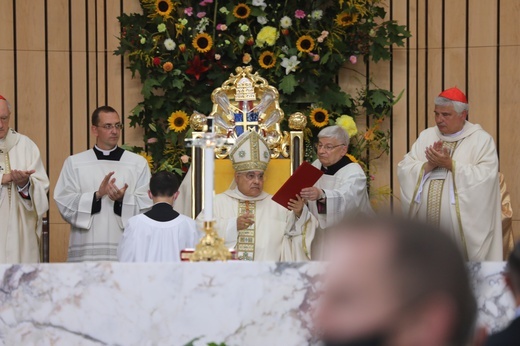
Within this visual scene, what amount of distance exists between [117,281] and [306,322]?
83 centimetres

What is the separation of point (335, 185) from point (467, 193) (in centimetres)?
95

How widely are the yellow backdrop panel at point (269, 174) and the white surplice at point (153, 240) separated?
1.62 metres

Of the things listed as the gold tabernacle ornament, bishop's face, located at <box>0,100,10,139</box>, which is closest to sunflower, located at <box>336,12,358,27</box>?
bishop's face, located at <box>0,100,10,139</box>

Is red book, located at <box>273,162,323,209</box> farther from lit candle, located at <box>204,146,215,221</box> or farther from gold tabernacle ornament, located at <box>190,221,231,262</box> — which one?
lit candle, located at <box>204,146,215,221</box>

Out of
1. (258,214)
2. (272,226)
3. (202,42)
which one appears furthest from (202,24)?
(272,226)

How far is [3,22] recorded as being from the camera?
863 cm

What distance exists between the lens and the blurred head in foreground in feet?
3.90

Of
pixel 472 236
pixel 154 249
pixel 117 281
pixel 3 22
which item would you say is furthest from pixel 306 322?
pixel 3 22

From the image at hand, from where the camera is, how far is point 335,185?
7.34m

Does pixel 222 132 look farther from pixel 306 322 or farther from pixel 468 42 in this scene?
pixel 306 322

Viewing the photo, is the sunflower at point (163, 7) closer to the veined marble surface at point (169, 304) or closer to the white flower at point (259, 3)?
the white flower at point (259, 3)

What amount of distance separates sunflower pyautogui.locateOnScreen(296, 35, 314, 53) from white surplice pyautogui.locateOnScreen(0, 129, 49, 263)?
2.26 meters

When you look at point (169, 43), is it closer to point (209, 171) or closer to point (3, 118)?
point (3, 118)

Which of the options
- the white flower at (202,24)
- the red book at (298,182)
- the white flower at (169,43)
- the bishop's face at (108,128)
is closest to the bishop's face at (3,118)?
the bishop's face at (108,128)
